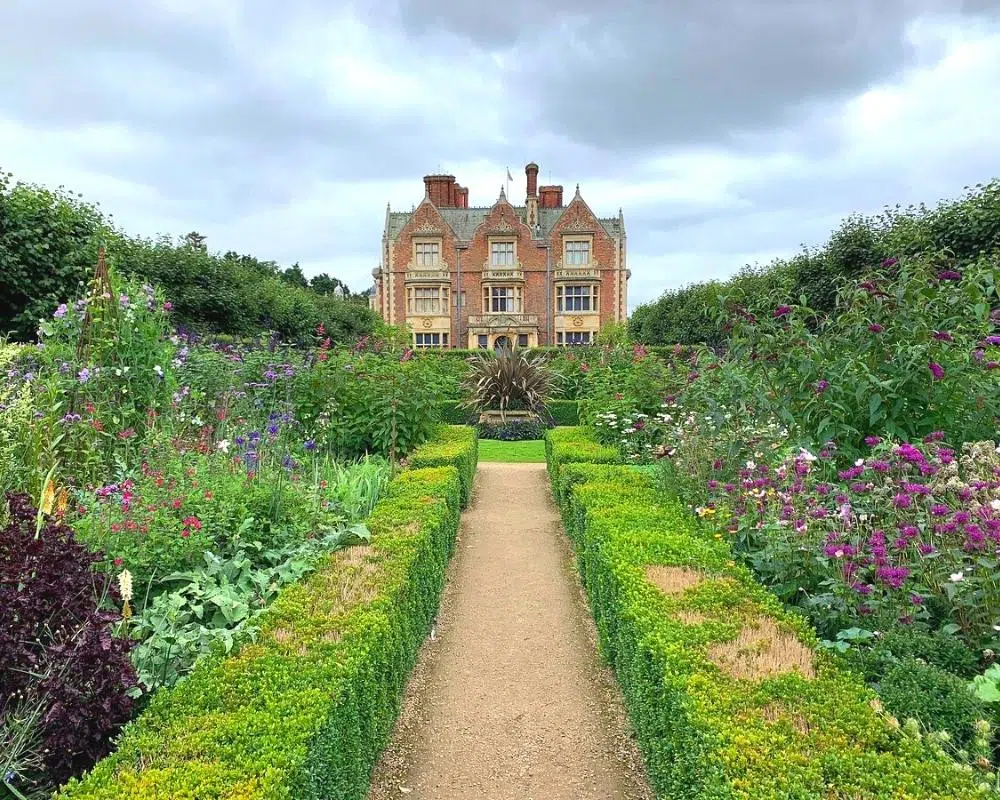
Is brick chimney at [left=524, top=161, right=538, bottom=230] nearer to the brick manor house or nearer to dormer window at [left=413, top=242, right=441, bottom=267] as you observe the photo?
the brick manor house

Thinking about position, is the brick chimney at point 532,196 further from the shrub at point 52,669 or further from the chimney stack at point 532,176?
the shrub at point 52,669

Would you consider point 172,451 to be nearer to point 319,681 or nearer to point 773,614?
point 319,681

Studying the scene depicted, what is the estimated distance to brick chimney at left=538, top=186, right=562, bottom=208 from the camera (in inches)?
1310

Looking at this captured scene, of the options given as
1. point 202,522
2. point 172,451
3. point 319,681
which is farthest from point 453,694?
point 172,451

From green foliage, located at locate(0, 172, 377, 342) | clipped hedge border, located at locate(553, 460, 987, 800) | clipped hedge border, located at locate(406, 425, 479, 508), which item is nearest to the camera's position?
clipped hedge border, located at locate(553, 460, 987, 800)

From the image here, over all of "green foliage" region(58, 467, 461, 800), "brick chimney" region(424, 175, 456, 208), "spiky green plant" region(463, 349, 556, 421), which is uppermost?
"brick chimney" region(424, 175, 456, 208)

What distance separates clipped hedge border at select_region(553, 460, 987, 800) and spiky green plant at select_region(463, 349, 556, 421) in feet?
30.6

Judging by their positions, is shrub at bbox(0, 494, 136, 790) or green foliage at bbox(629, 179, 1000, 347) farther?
green foliage at bbox(629, 179, 1000, 347)

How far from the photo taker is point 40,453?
14.6 ft

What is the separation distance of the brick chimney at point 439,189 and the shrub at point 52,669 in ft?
106

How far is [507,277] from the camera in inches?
1203

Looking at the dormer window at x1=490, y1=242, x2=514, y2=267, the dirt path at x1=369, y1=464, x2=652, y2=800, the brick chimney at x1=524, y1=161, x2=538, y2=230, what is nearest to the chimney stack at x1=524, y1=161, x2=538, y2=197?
the brick chimney at x1=524, y1=161, x2=538, y2=230

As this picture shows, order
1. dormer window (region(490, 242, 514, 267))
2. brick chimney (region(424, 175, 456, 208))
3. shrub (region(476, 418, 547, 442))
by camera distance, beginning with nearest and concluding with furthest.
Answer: shrub (region(476, 418, 547, 442)), dormer window (region(490, 242, 514, 267)), brick chimney (region(424, 175, 456, 208))

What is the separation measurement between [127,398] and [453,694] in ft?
11.5
